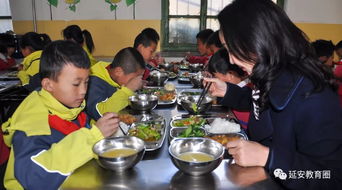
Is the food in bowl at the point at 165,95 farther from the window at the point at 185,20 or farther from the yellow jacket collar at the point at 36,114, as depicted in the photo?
the window at the point at 185,20

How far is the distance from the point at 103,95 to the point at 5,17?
516 cm

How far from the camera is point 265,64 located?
1.19m

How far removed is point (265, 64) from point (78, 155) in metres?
0.90

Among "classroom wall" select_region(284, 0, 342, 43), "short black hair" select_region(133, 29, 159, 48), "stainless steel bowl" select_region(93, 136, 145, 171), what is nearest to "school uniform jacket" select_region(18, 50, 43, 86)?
"short black hair" select_region(133, 29, 159, 48)

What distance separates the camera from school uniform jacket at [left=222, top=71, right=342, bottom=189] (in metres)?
1.10

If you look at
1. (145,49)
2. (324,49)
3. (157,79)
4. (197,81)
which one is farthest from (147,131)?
(324,49)

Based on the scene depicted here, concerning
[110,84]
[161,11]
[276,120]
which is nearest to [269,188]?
[276,120]

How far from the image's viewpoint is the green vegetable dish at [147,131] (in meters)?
1.62

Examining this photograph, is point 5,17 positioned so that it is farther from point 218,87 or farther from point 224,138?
point 224,138

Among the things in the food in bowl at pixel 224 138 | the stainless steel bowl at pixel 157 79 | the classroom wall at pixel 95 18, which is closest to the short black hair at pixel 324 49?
the stainless steel bowl at pixel 157 79

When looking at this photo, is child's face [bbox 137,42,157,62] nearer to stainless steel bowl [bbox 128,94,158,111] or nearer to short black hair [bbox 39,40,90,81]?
stainless steel bowl [bbox 128,94,158,111]

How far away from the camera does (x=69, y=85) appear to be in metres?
1.44

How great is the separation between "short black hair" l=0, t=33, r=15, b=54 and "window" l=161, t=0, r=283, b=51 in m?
2.81

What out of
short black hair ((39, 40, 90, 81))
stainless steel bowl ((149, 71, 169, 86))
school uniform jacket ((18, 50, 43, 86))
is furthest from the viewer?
school uniform jacket ((18, 50, 43, 86))
